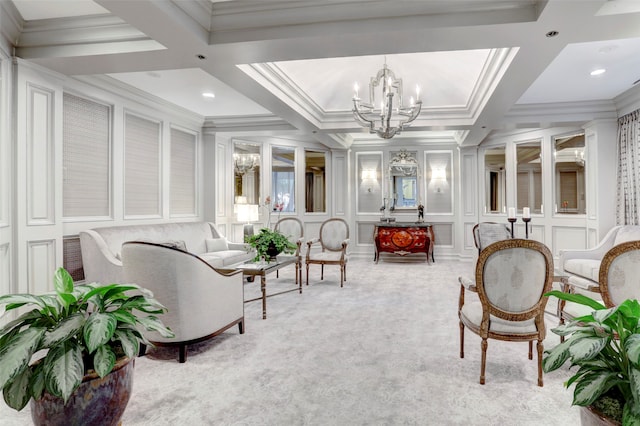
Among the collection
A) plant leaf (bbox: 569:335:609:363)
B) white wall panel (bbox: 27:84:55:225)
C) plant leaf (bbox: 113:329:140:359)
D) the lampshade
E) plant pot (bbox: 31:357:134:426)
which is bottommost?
plant pot (bbox: 31:357:134:426)

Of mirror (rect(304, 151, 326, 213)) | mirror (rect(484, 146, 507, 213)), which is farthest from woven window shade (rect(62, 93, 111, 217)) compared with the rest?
mirror (rect(484, 146, 507, 213))

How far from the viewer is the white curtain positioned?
15.2 feet

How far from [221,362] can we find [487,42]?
3221mm

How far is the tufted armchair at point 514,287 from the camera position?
2191 millimetres

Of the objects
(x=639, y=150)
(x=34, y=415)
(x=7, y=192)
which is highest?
(x=639, y=150)

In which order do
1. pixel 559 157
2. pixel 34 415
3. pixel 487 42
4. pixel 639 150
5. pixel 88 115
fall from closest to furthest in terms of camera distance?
pixel 34 415 → pixel 487 42 → pixel 88 115 → pixel 639 150 → pixel 559 157

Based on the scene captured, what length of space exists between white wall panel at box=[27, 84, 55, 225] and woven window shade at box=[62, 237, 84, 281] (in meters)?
0.42

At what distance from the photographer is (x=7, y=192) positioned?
3.10 m

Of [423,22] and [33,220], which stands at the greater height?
[423,22]

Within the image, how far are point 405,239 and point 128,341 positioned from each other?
6337 mm

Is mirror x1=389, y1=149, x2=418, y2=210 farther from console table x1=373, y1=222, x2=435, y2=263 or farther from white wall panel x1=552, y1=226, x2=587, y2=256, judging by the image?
white wall panel x1=552, y1=226, x2=587, y2=256

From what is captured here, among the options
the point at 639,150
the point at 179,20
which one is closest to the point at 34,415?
the point at 179,20

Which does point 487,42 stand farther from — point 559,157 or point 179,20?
point 559,157

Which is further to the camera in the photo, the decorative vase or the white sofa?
the decorative vase
